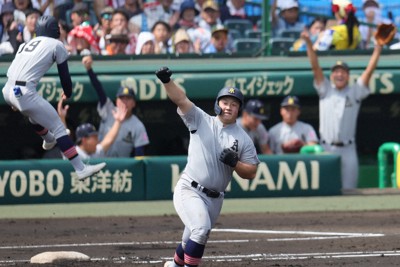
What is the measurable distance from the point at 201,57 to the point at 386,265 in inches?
275

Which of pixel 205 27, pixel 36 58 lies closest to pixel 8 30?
pixel 205 27

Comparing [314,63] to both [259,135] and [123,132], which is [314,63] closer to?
[259,135]

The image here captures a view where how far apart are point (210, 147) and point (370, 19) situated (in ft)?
31.6

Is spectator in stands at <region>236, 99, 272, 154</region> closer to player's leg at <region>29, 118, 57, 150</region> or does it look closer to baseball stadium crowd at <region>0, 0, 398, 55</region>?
baseball stadium crowd at <region>0, 0, 398, 55</region>

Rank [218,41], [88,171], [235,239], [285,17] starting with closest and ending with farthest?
[235,239], [88,171], [218,41], [285,17]

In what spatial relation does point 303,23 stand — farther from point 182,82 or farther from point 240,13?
point 182,82

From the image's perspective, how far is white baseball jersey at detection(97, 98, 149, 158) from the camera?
1377cm

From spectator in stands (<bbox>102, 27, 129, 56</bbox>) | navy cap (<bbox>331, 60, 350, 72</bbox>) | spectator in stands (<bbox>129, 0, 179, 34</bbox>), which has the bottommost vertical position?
navy cap (<bbox>331, 60, 350, 72</bbox>)

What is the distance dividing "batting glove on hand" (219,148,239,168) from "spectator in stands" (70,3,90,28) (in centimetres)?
732

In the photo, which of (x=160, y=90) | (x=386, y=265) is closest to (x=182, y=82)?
(x=160, y=90)

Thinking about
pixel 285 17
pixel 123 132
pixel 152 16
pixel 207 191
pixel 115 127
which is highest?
pixel 152 16

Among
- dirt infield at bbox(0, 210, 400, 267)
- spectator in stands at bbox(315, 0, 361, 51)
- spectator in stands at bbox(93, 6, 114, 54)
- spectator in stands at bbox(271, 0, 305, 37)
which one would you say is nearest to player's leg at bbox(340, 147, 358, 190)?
dirt infield at bbox(0, 210, 400, 267)

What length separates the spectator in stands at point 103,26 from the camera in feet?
47.9

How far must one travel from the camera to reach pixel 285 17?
16.1 meters
